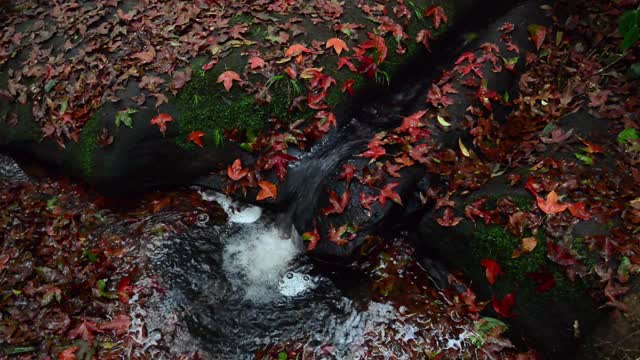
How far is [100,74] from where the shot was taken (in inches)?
212

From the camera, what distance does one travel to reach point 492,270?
4.23 m

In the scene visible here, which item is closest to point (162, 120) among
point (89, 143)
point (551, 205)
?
point (89, 143)

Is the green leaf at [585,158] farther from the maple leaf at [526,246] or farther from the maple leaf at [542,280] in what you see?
the maple leaf at [542,280]

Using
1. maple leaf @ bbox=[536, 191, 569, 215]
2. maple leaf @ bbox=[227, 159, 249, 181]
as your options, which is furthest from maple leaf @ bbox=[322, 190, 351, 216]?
maple leaf @ bbox=[536, 191, 569, 215]

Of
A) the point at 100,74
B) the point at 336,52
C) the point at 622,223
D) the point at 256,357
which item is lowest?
the point at 256,357

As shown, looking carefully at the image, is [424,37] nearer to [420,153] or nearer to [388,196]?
[420,153]

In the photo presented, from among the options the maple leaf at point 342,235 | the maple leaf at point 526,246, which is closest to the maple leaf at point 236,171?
the maple leaf at point 342,235

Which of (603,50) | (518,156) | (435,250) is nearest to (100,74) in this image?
(435,250)

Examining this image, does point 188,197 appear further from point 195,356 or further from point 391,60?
point 391,60

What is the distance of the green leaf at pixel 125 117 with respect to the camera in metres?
5.18

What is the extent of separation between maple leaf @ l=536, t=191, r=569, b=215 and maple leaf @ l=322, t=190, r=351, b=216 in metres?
1.83

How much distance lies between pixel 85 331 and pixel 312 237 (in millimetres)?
2351

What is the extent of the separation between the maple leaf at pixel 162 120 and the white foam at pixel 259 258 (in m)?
1.56

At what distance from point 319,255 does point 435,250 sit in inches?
49.0
